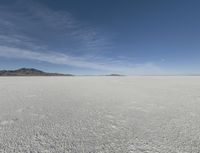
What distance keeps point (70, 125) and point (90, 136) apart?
62 centimetres

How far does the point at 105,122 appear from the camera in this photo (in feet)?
10.0

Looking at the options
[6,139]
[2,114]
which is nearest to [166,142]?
[6,139]

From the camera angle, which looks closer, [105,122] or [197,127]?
[197,127]

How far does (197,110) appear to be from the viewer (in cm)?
389

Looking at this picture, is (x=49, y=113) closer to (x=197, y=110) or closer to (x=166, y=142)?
(x=166, y=142)

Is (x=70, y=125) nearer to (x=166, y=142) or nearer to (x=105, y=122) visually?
(x=105, y=122)

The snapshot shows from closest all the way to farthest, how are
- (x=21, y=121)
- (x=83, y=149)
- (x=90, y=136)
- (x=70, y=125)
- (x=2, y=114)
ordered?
(x=83, y=149), (x=90, y=136), (x=70, y=125), (x=21, y=121), (x=2, y=114)

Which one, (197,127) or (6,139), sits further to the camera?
(197,127)

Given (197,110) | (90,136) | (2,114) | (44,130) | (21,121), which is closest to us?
(90,136)

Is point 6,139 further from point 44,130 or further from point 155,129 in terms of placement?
point 155,129

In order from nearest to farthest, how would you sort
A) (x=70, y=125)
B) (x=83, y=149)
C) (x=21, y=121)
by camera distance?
(x=83, y=149) < (x=70, y=125) < (x=21, y=121)

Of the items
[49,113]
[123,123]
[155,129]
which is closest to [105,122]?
[123,123]

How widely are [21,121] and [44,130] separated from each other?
738 millimetres

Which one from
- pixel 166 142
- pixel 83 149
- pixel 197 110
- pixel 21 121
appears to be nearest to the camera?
pixel 83 149
